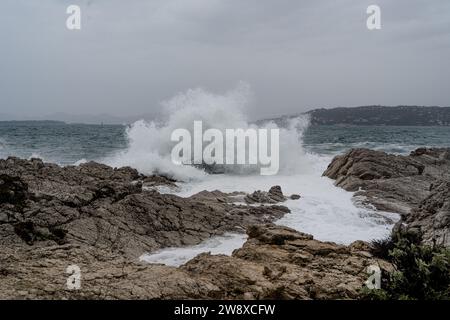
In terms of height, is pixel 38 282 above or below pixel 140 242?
above

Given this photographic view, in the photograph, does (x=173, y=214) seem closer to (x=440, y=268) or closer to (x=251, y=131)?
(x=440, y=268)

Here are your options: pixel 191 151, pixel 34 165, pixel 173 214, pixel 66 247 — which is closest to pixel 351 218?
pixel 173 214

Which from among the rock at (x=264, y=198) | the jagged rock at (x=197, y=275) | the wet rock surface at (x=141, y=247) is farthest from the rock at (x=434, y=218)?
the rock at (x=264, y=198)

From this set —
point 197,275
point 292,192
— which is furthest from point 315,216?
point 197,275

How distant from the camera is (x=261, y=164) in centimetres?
2206

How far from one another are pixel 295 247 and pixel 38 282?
150 inches

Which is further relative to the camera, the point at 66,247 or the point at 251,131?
the point at 251,131

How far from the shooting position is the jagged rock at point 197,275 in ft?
13.7

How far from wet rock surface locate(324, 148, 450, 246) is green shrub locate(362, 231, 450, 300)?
1935 millimetres

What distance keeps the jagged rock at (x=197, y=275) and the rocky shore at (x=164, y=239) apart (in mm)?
12

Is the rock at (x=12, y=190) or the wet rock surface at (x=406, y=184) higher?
the rock at (x=12, y=190)

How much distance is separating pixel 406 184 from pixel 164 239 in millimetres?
9731

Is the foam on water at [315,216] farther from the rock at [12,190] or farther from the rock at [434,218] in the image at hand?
the rock at [12,190]

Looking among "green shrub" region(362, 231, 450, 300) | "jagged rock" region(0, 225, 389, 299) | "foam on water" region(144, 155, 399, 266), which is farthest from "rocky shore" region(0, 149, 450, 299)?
"foam on water" region(144, 155, 399, 266)
